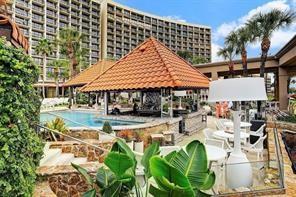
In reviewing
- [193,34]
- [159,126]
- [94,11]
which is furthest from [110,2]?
[159,126]

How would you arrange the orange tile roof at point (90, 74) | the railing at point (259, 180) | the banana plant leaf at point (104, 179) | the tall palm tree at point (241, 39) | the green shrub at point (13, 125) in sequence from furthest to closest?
the orange tile roof at point (90, 74), the tall palm tree at point (241, 39), the railing at point (259, 180), the green shrub at point (13, 125), the banana plant leaf at point (104, 179)

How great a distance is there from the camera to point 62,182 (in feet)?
19.4

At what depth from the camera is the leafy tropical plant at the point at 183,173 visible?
2953mm

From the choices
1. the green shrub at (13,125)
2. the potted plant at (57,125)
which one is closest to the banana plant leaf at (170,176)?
the green shrub at (13,125)

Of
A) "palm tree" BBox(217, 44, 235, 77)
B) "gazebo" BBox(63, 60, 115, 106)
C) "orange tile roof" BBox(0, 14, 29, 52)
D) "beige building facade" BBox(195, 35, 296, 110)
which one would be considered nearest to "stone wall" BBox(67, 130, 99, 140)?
"orange tile roof" BBox(0, 14, 29, 52)

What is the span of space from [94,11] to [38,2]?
65.4 feet

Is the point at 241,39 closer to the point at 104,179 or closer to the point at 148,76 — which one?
the point at 148,76

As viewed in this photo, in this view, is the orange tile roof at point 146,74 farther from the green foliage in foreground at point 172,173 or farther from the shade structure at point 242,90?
the green foliage in foreground at point 172,173

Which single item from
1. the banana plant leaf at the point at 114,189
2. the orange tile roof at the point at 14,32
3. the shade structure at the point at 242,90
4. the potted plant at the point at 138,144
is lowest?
the potted plant at the point at 138,144

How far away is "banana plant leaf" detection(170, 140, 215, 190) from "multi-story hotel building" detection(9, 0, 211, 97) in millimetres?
65939

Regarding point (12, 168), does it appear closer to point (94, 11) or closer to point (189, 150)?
point (189, 150)

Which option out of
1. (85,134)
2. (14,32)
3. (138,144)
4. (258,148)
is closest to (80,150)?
(85,134)

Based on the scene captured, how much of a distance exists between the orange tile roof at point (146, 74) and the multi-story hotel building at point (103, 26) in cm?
5090

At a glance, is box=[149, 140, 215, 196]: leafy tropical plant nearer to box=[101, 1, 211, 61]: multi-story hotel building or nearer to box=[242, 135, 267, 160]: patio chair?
box=[242, 135, 267, 160]: patio chair
